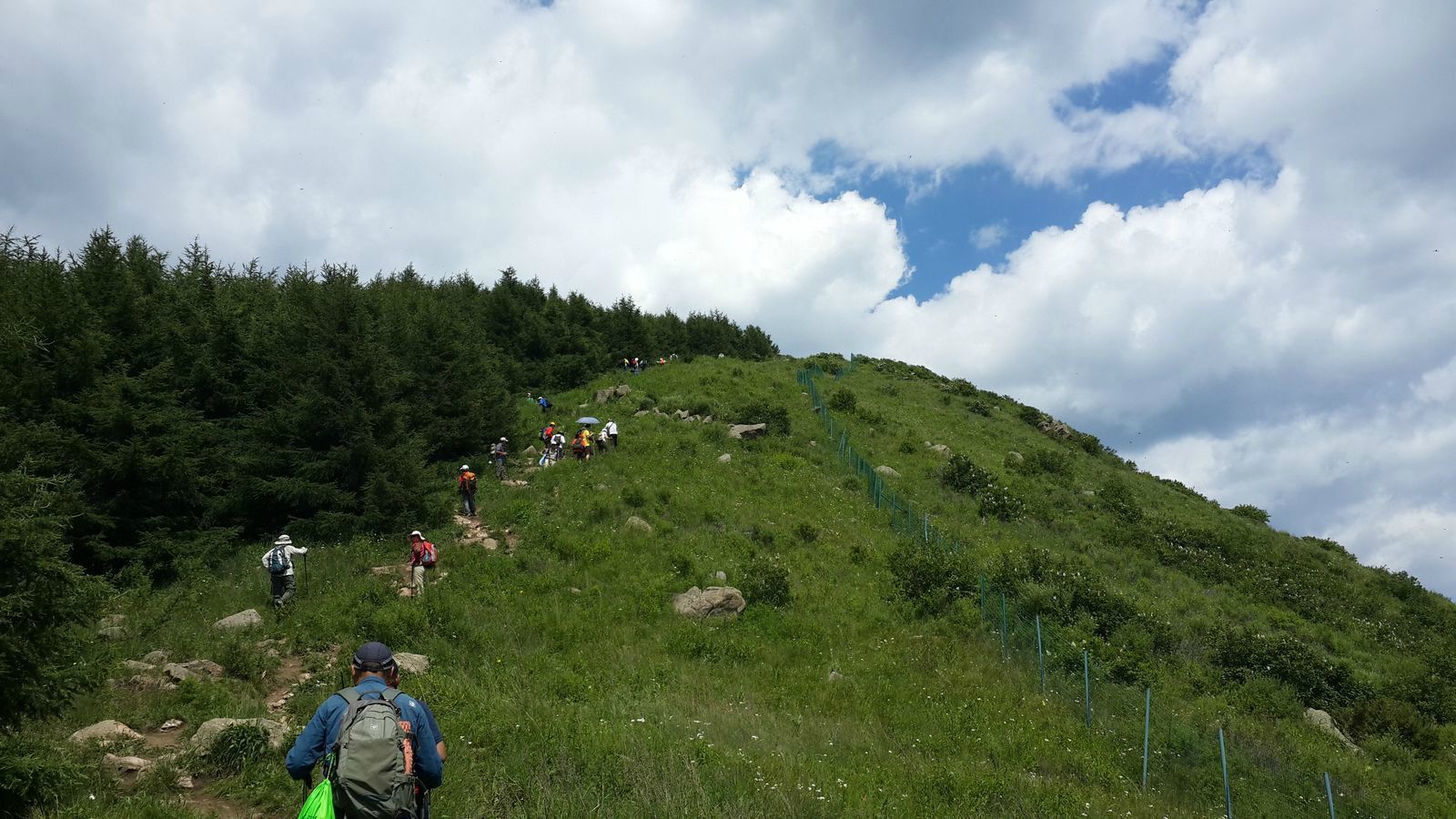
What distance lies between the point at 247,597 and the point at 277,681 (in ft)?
15.9

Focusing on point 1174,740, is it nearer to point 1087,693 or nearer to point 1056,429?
point 1087,693

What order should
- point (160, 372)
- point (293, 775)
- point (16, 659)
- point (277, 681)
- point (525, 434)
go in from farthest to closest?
point (525, 434), point (160, 372), point (277, 681), point (16, 659), point (293, 775)

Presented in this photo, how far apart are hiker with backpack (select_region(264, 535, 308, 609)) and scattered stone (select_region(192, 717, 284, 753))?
6531mm

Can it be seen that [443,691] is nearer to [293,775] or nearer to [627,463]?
[293,775]

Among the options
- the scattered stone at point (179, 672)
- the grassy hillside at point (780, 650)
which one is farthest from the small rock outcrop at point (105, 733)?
the scattered stone at point (179, 672)

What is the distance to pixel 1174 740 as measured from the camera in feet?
40.1

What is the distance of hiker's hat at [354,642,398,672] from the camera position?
5.02m

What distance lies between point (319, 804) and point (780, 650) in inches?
465

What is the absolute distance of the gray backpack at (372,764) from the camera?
4461 millimetres

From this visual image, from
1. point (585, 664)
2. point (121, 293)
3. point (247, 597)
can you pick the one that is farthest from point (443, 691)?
point (121, 293)

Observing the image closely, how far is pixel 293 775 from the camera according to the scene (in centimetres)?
482

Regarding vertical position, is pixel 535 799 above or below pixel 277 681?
below

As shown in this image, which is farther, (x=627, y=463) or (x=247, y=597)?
(x=627, y=463)

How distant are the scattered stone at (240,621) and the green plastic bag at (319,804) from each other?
466 inches
